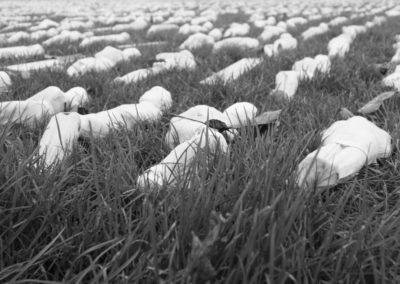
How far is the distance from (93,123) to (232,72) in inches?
43.2

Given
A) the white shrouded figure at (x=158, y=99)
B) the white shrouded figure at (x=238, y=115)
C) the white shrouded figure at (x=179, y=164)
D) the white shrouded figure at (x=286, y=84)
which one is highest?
the white shrouded figure at (x=179, y=164)

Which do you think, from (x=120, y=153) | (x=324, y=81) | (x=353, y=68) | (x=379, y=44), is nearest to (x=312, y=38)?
(x=379, y=44)

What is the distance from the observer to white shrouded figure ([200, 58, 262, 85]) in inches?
95.9

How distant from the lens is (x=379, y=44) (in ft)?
11.9

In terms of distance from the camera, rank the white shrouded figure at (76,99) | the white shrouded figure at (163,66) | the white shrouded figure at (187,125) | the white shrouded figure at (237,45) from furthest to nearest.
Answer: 1. the white shrouded figure at (237,45)
2. the white shrouded figure at (163,66)
3. the white shrouded figure at (76,99)
4. the white shrouded figure at (187,125)

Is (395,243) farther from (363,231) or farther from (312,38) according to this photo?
(312,38)

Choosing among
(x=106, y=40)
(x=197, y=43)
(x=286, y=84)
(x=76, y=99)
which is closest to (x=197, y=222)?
(x=76, y=99)

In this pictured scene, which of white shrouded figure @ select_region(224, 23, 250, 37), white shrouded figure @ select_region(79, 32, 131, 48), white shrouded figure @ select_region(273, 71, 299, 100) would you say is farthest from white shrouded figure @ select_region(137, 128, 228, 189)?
white shrouded figure @ select_region(224, 23, 250, 37)

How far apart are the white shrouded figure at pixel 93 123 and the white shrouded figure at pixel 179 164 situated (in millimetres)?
235

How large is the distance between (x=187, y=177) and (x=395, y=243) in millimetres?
498

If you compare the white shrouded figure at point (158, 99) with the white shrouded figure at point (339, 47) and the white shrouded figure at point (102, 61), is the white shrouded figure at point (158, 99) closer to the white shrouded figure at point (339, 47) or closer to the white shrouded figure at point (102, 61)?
the white shrouded figure at point (102, 61)

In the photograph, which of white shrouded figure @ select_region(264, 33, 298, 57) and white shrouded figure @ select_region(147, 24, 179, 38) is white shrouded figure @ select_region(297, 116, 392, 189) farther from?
white shrouded figure @ select_region(147, 24, 179, 38)

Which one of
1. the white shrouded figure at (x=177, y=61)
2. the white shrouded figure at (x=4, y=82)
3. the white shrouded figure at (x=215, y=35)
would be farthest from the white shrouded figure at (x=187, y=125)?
the white shrouded figure at (x=215, y=35)

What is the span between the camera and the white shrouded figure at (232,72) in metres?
2.43
